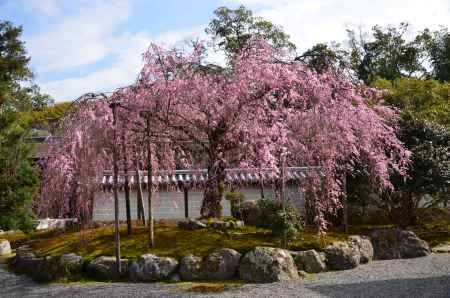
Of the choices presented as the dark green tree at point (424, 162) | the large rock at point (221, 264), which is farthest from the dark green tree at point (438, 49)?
the large rock at point (221, 264)

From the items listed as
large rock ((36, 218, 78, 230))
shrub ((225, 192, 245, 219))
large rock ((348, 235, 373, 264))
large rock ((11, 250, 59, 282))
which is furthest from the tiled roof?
large rock ((36, 218, 78, 230))

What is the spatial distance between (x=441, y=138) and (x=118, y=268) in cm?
825

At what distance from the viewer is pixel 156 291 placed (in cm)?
775

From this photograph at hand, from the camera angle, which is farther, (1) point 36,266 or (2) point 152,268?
(1) point 36,266

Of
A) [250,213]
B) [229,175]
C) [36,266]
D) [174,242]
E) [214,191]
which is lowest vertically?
[36,266]

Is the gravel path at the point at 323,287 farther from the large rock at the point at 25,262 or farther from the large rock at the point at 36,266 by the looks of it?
the large rock at the point at 25,262

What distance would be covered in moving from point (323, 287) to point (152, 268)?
2.87 metres

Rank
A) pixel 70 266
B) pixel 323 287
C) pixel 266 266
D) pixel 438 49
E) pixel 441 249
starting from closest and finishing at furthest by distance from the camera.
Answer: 1. pixel 323 287
2. pixel 266 266
3. pixel 70 266
4. pixel 441 249
5. pixel 438 49

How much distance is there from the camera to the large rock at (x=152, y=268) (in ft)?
27.8

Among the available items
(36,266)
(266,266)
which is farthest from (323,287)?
(36,266)

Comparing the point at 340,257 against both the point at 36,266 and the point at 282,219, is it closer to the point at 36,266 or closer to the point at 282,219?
the point at 282,219

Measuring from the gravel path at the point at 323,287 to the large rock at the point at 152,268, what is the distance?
0.26 meters

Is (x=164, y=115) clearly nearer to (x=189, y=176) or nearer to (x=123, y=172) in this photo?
(x=123, y=172)

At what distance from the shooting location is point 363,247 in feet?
32.4
